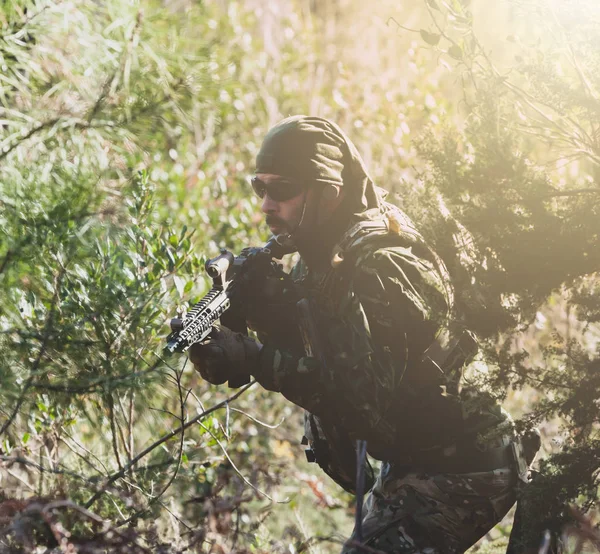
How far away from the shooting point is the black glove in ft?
8.63

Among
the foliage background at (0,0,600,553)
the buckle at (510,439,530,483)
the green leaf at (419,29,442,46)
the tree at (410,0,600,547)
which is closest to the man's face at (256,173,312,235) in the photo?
the foliage background at (0,0,600,553)

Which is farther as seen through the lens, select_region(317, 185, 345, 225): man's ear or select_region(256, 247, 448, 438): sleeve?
select_region(317, 185, 345, 225): man's ear

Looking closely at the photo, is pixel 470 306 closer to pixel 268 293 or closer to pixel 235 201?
pixel 268 293

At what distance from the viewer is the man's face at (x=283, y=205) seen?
291 cm

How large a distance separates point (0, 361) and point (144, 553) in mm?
1167

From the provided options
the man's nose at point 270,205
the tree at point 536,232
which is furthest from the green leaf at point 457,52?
the man's nose at point 270,205

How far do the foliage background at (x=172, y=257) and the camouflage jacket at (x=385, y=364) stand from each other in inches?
4.8

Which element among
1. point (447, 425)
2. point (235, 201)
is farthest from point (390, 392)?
point (235, 201)

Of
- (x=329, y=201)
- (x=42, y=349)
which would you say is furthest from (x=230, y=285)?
(x=42, y=349)

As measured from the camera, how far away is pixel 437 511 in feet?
8.86

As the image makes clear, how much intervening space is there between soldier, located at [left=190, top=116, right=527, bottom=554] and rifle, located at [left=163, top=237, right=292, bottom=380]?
0.07m

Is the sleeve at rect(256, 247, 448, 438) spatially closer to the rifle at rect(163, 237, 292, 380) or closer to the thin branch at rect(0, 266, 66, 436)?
the rifle at rect(163, 237, 292, 380)

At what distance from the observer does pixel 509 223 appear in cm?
246

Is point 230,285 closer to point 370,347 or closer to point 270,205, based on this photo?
point 270,205
